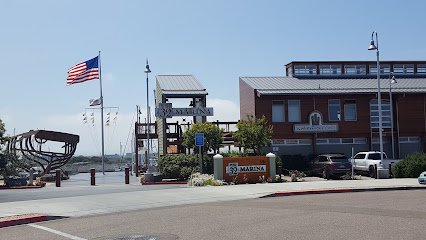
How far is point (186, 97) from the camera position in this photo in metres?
40.9

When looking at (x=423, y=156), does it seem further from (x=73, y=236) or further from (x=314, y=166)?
(x=73, y=236)

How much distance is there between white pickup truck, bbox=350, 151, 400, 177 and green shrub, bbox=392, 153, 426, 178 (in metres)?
0.72

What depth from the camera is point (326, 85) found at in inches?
1663

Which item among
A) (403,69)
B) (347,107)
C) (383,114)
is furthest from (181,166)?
(403,69)

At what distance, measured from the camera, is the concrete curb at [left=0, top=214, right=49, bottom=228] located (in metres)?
14.0

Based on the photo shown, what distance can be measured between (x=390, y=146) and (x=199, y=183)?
19.6 meters

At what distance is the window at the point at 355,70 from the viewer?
153 ft

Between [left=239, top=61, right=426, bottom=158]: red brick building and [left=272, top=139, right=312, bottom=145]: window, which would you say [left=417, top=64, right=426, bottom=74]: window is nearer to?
[left=239, top=61, right=426, bottom=158]: red brick building

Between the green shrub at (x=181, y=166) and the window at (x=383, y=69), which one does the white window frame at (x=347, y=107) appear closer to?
the window at (x=383, y=69)

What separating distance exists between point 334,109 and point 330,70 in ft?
23.2

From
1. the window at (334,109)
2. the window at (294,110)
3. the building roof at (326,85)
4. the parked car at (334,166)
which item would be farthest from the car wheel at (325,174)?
the window at (334,109)

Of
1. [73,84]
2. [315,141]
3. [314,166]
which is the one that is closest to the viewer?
[314,166]

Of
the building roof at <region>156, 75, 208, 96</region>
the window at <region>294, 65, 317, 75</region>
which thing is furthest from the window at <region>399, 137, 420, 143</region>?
the building roof at <region>156, 75, 208, 96</region>

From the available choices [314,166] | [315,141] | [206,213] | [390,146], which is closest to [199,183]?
[314,166]
